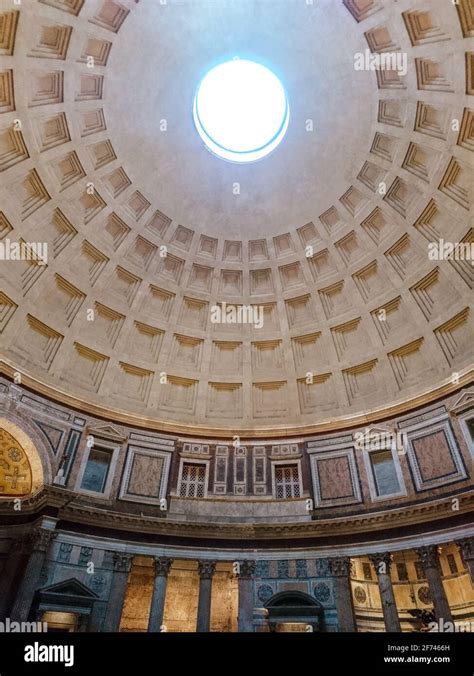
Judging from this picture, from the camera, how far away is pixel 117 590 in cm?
1667

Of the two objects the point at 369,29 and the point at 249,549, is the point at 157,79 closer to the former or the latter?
the point at 369,29

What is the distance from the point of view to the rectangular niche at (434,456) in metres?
17.5

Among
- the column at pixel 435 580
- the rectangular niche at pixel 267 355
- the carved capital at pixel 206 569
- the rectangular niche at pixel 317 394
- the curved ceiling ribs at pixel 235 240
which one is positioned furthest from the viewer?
the rectangular niche at pixel 267 355

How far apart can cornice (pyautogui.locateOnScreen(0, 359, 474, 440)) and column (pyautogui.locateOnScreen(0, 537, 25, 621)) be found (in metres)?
6.07

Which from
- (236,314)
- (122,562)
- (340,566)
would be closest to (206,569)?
(122,562)

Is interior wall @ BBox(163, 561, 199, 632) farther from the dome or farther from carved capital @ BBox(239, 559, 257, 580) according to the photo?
carved capital @ BBox(239, 559, 257, 580)

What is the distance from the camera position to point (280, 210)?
23.4m

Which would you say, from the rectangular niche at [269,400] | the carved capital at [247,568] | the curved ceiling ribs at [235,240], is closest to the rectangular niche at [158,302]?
the curved ceiling ribs at [235,240]

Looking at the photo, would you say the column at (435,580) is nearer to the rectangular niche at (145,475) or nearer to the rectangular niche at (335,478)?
the rectangular niche at (335,478)

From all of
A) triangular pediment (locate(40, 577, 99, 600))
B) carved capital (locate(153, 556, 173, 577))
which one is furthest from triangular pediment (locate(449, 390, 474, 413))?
triangular pediment (locate(40, 577, 99, 600))

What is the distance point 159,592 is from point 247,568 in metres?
3.77

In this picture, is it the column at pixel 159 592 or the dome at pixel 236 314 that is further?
the dome at pixel 236 314

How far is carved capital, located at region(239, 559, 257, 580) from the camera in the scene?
711 inches

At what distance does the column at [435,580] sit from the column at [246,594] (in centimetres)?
691
